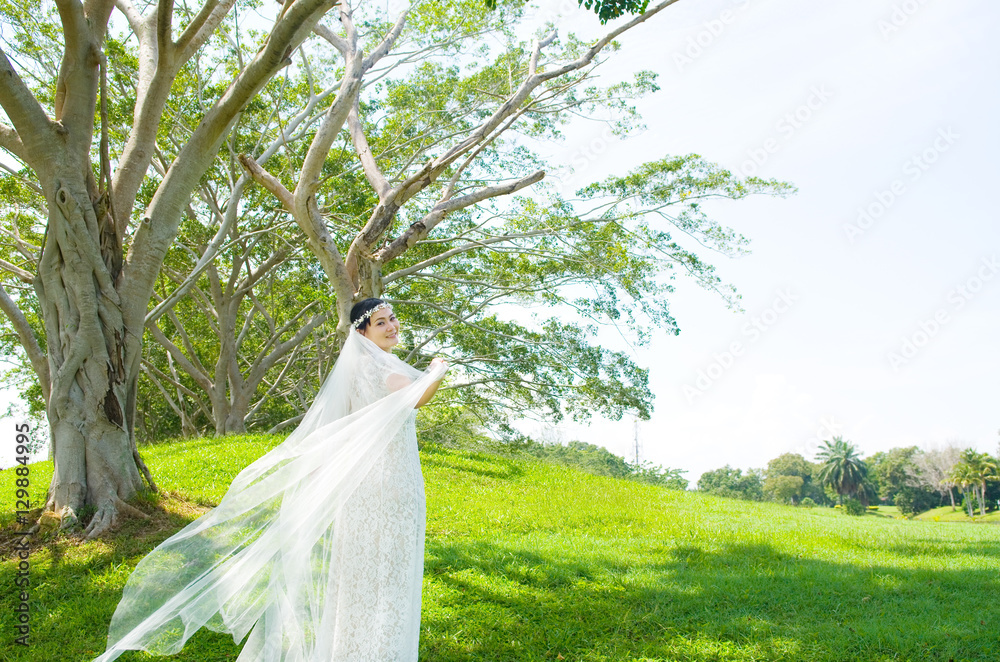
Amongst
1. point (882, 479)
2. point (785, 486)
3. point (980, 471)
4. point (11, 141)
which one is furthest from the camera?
point (785, 486)

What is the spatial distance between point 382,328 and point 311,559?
1.26 m

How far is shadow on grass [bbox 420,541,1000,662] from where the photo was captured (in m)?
4.22

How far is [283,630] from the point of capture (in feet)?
11.1

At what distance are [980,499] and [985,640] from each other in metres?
48.0

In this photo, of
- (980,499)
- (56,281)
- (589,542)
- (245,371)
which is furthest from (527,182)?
(980,499)

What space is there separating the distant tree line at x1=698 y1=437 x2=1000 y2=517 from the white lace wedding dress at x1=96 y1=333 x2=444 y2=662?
130ft

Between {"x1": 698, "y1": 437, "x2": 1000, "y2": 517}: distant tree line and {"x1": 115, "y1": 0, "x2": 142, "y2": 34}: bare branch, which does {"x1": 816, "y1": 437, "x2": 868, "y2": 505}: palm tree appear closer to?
{"x1": 698, "y1": 437, "x2": 1000, "y2": 517}: distant tree line

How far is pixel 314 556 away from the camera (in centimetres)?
356

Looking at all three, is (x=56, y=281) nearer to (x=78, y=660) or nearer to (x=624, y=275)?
(x=78, y=660)

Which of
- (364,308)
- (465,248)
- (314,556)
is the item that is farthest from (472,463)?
(314,556)

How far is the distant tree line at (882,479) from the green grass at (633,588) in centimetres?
3462

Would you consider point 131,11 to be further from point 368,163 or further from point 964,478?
point 964,478

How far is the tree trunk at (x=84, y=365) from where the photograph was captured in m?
6.14

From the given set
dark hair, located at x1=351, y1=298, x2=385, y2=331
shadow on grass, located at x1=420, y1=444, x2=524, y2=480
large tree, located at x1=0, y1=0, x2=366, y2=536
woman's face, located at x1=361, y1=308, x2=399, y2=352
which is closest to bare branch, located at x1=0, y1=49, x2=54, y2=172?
large tree, located at x1=0, y1=0, x2=366, y2=536
